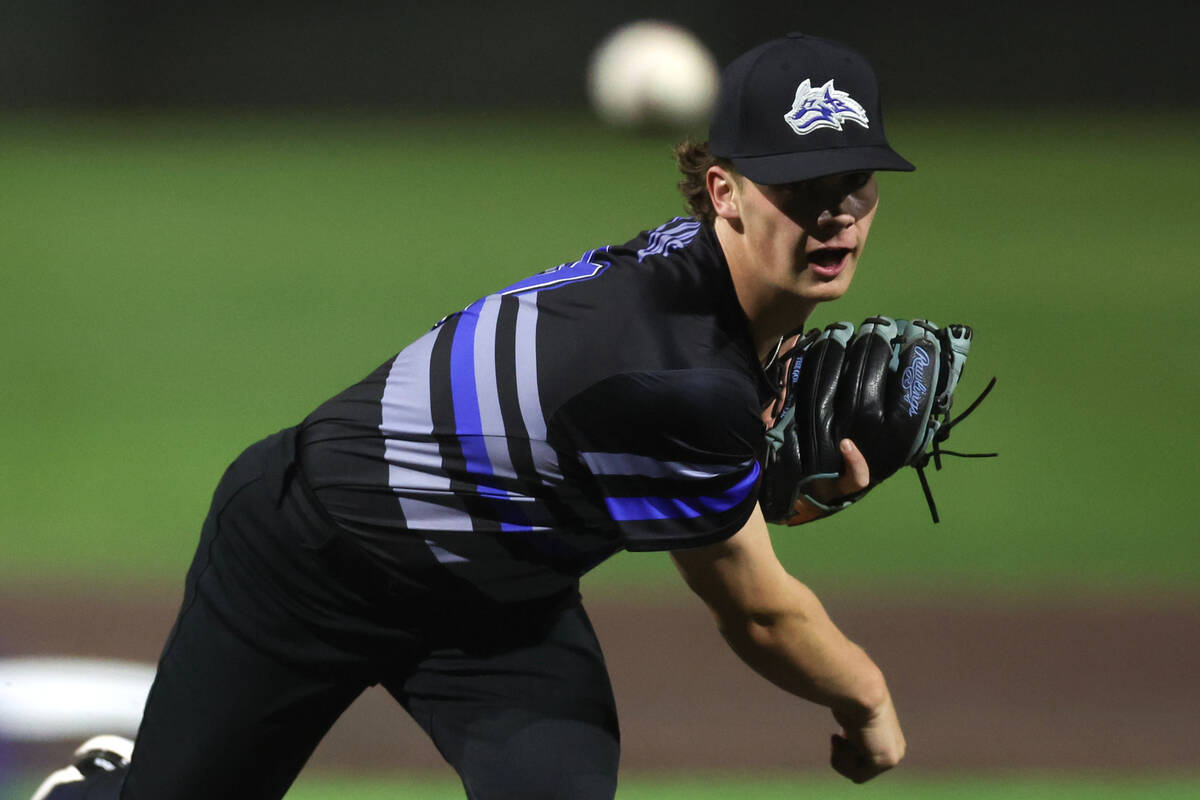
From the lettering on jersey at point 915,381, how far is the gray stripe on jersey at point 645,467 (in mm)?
453

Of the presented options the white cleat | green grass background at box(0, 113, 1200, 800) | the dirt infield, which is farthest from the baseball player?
the dirt infield

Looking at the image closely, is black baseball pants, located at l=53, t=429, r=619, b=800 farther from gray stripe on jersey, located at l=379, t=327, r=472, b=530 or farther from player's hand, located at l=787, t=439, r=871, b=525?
player's hand, located at l=787, t=439, r=871, b=525

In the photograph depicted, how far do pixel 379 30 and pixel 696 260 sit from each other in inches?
435

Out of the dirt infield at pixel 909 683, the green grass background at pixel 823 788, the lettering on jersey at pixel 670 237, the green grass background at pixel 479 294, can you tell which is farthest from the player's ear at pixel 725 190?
the green grass background at pixel 479 294

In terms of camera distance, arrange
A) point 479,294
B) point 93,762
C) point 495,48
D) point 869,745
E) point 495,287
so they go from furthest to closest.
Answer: point 495,48 < point 495,287 < point 479,294 < point 93,762 < point 869,745

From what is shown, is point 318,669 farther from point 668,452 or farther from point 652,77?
point 652,77

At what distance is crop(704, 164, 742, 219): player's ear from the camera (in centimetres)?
225

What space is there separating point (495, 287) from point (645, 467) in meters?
6.93

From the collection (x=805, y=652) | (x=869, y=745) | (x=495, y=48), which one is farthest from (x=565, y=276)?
(x=495, y=48)

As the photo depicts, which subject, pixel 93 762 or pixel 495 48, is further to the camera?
pixel 495 48

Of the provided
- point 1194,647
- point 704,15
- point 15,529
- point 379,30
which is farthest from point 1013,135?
point 15,529

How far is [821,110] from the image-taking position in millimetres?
2158

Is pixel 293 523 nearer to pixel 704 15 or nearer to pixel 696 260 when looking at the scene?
pixel 696 260

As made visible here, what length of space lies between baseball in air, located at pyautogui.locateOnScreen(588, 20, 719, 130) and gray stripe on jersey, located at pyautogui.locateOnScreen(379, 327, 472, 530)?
9330 millimetres
